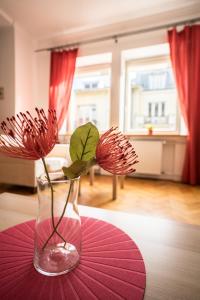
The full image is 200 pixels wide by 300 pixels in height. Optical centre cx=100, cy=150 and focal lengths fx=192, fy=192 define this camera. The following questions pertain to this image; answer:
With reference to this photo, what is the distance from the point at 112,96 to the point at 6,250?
10.2 ft

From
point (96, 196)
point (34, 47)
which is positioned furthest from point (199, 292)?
point (34, 47)

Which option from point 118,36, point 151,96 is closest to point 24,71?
point 118,36

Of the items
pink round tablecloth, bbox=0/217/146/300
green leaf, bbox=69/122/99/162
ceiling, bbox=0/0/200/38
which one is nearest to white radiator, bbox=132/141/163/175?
ceiling, bbox=0/0/200/38

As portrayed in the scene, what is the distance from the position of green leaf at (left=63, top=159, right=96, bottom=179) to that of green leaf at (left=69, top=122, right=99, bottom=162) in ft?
0.04

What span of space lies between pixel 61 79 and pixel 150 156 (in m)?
2.12

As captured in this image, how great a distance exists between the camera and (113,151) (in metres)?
0.41

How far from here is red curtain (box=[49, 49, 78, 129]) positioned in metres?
3.45

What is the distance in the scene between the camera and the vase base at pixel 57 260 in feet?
1.38

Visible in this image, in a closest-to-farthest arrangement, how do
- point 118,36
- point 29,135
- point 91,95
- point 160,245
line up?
point 29,135 → point 160,245 → point 118,36 → point 91,95

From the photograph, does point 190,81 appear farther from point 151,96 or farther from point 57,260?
point 57,260

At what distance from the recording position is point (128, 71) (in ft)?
11.6

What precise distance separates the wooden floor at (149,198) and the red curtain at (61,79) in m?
1.52

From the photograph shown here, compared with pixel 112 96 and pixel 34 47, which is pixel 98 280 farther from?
pixel 34 47

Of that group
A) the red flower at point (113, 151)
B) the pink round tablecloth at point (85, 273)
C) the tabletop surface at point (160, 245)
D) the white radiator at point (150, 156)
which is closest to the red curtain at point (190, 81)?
the white radiator at point (150, 156)
